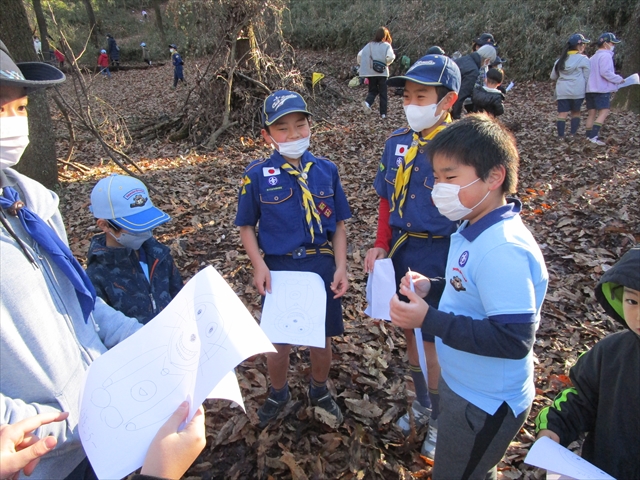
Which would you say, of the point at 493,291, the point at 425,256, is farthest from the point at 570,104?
the point at 493,291

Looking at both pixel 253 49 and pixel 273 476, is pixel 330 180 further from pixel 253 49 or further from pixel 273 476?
pixel 253 49

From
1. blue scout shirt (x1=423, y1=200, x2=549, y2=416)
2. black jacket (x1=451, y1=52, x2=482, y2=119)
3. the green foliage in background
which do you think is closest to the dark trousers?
black jacket (x1=451, y1=52, x2=482, y2=119)

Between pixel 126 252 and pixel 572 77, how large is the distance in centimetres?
936

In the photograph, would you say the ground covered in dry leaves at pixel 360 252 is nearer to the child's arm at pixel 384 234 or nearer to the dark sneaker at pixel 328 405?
the dark sneaker at pixel 328 405

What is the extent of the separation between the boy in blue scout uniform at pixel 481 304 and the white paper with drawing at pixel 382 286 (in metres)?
0.73

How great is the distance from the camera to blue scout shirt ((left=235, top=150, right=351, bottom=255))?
102 inches

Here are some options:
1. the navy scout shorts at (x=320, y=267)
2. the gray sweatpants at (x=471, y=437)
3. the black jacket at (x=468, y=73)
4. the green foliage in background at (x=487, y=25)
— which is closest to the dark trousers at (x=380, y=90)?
the black jacket at (x=468, y=73)

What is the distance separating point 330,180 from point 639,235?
4178mm

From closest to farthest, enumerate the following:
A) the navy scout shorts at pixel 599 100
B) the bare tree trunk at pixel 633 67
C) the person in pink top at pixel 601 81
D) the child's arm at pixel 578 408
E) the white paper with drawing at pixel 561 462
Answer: the white paper with drawing at pixel 561 462 → the child's arm at pixel 578 408 → the person in pink top at pixel 601 81 → the navy scout shorts at pixel 599 100 → the bare tree trunk at pixel 633 67

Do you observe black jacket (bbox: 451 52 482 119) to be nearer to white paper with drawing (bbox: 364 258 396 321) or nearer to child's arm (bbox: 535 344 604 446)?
white paper with drawing (bbox: 364 258 396 321)

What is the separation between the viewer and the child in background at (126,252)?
2.32 metres

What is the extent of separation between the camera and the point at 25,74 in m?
1.73

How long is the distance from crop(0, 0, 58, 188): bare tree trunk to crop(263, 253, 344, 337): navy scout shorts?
202 inches

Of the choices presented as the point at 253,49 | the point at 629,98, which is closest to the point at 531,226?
the point at 253,49
